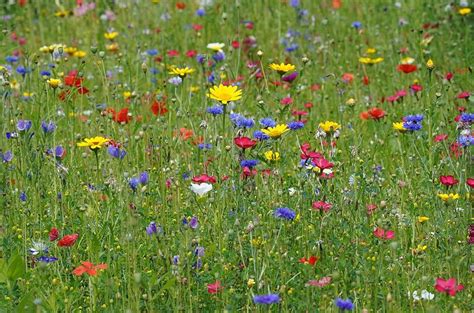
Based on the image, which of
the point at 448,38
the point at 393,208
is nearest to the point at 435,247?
the point at 393,208

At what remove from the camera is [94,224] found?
2.88 m

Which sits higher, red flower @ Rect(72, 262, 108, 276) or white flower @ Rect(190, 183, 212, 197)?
white flower @ Rect(190, 183, 212, 197)

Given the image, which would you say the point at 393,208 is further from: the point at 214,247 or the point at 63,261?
the point at 63,261

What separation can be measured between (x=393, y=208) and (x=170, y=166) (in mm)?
860

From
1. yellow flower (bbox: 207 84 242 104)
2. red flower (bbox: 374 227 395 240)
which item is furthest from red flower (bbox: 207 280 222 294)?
yellow flower (bbox: 207 84 242 104)

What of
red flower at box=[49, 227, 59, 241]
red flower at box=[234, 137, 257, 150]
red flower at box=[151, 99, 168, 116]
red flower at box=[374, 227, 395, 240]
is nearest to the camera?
red flower at box=[374, 227, 395, 240]

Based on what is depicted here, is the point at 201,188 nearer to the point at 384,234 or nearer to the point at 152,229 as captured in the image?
the point at 152,229

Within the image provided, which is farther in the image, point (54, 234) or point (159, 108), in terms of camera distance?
point (159, 108)

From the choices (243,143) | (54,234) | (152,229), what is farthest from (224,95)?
(54,234)

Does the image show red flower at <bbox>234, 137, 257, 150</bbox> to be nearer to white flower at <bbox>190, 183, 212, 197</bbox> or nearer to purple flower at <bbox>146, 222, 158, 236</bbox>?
white flower at <bbox>190, 183, 212, 197</bbox>

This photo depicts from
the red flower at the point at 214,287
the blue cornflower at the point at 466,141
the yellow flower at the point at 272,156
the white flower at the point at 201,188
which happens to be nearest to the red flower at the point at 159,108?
the yellow flower at the point at 272,156

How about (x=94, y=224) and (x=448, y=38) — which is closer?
(x=94, y=224)

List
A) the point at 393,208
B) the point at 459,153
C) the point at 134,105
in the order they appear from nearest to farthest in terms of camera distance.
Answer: the point at 393,208
the point at 459,153
the point at 134,105

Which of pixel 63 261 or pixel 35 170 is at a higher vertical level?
pixel 35 170
